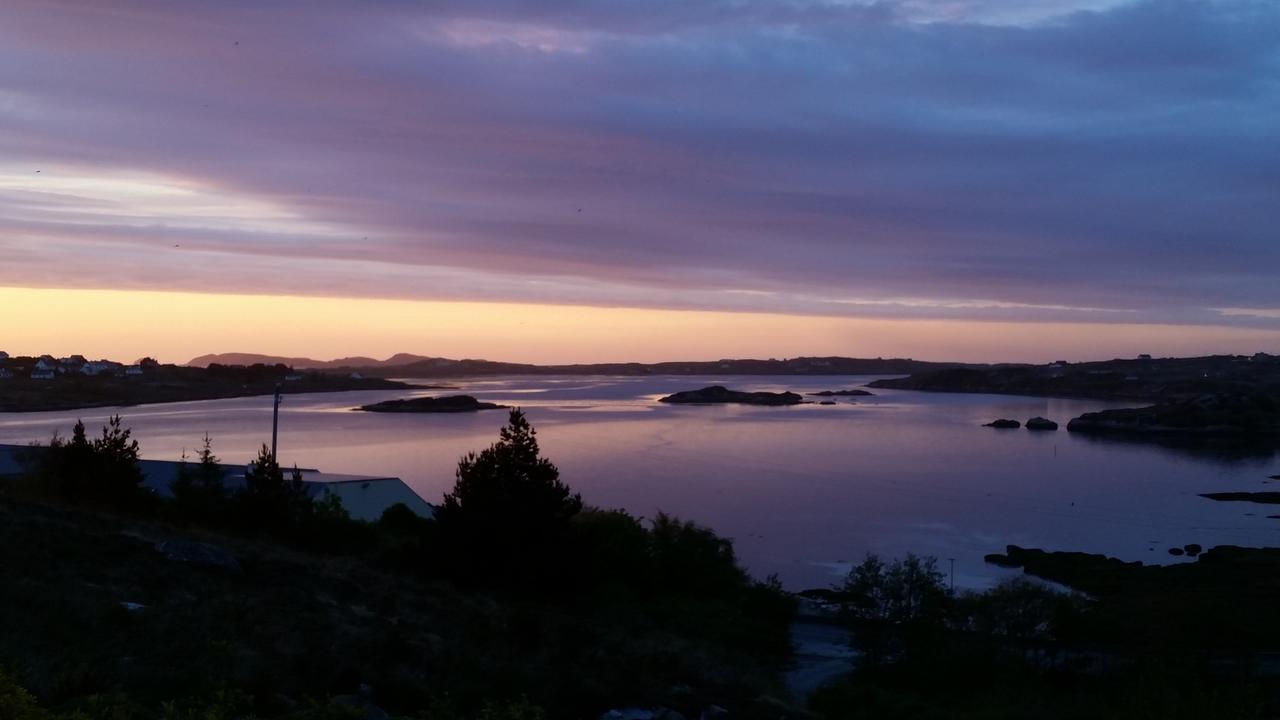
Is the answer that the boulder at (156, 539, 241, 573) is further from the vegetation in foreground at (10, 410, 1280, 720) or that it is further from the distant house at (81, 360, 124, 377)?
the distant house at (81, 360, 124, 377)

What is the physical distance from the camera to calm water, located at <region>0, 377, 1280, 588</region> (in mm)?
30922

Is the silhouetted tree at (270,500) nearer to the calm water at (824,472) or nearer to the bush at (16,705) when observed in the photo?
the calm water at (824,472)

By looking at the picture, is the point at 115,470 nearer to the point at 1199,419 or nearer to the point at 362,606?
the point at 362,606

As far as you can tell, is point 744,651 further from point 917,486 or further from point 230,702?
point 917,486

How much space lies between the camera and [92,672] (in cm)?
554

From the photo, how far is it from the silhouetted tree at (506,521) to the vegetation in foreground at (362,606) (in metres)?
0.03

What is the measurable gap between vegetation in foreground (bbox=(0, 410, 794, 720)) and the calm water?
9.04m

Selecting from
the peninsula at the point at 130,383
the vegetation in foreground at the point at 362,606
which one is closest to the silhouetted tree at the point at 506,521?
the vegetation in foreground at the point at 362,606

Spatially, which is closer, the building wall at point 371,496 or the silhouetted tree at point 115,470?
the silhouetted tree at point 115,470

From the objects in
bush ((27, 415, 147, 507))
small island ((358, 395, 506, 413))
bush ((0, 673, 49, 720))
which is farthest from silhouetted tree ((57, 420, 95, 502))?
small island ((358, 395, 506, 413))

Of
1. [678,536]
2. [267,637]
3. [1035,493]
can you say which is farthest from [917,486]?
[267,637]

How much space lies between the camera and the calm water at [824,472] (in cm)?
3092

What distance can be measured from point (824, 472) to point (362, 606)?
1460 inches

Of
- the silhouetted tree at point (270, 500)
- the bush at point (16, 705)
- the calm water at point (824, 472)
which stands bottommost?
the calm water at point (824, 472)
